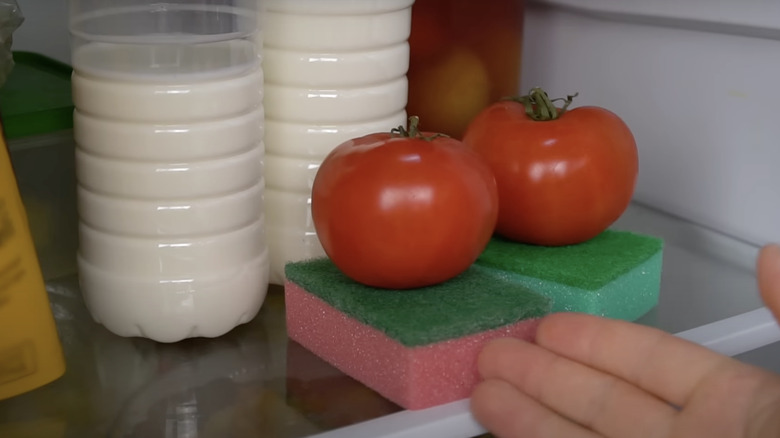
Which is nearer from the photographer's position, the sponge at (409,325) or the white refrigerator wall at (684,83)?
the sponge at (409,325)

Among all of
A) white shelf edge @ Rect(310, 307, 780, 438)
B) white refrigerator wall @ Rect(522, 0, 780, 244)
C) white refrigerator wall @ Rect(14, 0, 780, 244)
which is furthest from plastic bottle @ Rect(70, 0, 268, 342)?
white refrigerator wall @ Rect(522, 0, 780, 244)

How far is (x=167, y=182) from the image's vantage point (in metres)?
0.73

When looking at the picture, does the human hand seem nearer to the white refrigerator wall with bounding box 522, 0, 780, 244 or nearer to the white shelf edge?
the white shelf edge

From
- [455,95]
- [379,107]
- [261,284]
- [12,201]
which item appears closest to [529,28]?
[455,95]

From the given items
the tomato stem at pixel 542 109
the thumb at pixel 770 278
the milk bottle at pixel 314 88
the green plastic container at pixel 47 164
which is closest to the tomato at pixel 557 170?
the tomato stem at pixel 542 109

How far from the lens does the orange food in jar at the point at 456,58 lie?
965 mm

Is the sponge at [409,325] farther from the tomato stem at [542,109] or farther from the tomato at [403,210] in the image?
the tomato stem at [542,109]

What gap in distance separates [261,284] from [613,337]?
29 centimetres

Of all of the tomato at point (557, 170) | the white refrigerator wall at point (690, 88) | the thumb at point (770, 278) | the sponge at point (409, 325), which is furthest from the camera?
the white refrigerator wall at point (690, 88)

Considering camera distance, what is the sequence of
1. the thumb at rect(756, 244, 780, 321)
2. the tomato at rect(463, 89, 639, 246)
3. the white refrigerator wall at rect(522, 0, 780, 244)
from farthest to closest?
the white refrigerator wall at rect(522, 0, 780, 244) → the tomato at rect(463, 89, 639, 246) → the thumb at rect(756, 244, 780, 321)

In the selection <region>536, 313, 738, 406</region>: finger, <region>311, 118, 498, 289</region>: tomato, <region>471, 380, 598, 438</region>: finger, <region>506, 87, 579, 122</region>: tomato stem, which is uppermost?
<region>506, 87, 579, 122</region>: tomato stem

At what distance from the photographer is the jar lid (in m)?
0.83

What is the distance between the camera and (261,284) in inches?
31.5

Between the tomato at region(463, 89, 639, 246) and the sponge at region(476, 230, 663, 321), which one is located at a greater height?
the tomato at region(463, 89, 639, 246)
